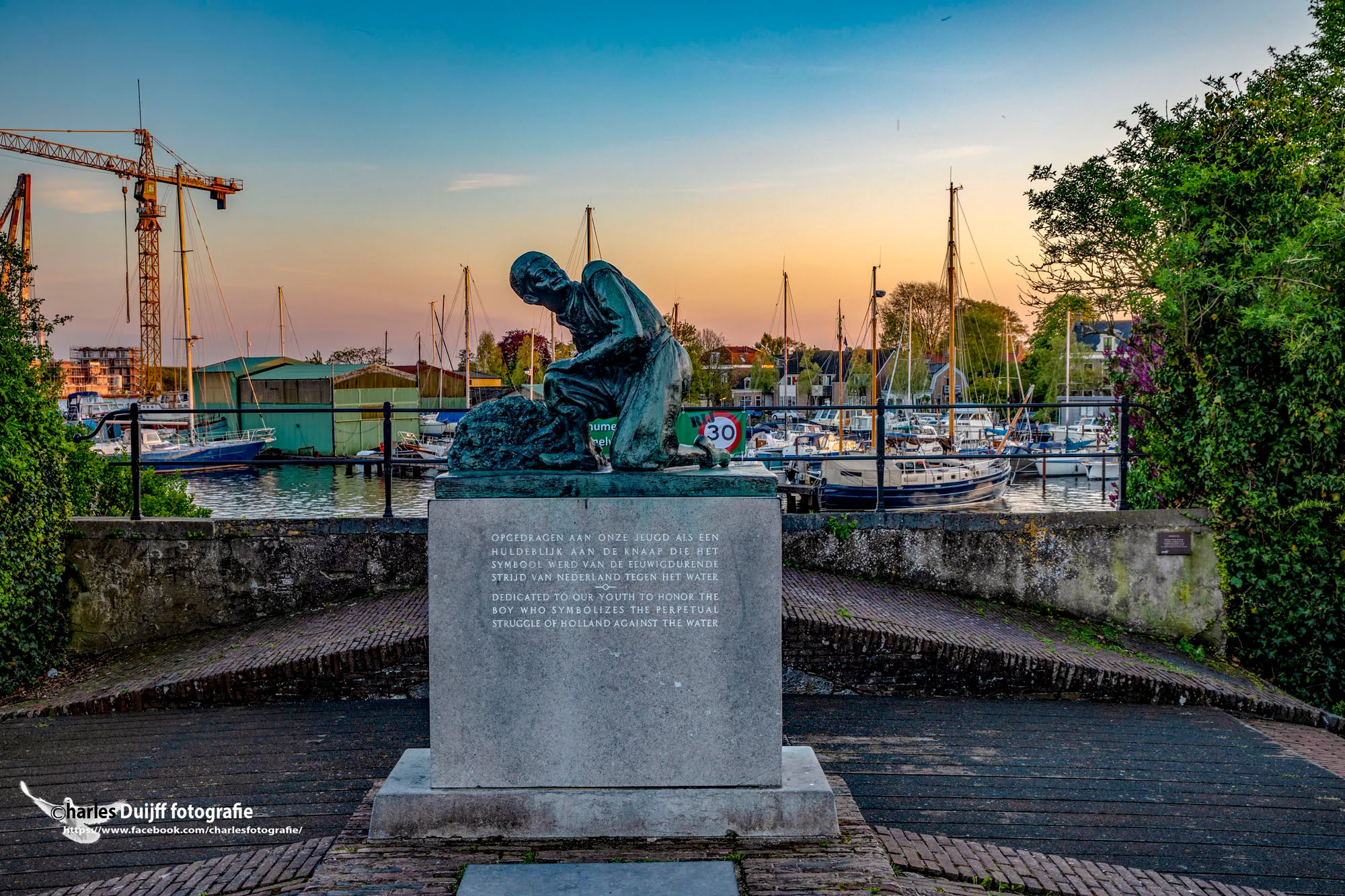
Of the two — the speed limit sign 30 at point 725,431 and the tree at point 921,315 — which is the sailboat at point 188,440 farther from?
the tree at point 921,315

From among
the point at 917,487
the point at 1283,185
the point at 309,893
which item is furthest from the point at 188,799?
the point at 917,487

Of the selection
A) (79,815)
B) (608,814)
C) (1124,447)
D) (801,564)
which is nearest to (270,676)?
(79,815)

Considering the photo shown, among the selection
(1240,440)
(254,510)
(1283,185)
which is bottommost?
(254,510)

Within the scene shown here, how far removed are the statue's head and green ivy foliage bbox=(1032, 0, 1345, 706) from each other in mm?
6232

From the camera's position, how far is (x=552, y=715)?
13.9 ft

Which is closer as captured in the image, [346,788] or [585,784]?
[585,784]

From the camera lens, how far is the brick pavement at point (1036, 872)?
4043 millimetres

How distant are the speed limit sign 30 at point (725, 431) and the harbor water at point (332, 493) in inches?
261

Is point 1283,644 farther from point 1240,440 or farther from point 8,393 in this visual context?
point 8,393

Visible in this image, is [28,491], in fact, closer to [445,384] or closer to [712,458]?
[712,458]

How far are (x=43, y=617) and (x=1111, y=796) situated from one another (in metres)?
8.17

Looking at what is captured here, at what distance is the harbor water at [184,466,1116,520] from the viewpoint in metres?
22.0

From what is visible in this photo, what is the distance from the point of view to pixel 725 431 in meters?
13.1

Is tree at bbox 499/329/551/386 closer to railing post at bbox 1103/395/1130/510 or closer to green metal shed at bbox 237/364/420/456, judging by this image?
green metal shed at bbox 237/364/420/456
